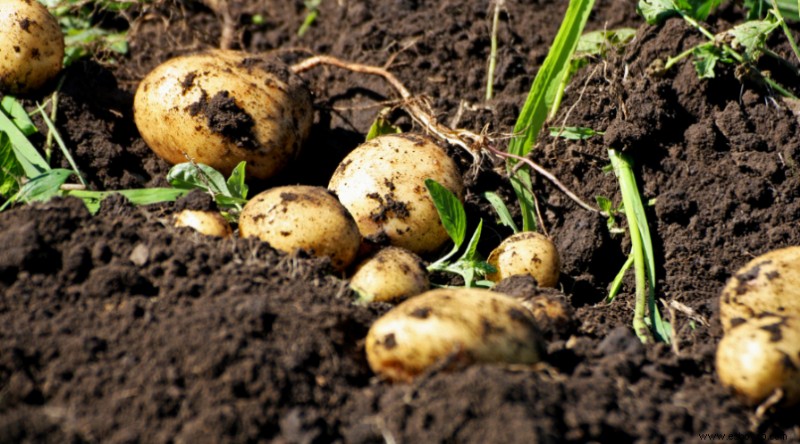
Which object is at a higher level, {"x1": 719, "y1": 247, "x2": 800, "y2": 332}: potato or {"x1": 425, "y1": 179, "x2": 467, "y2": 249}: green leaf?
{"x1": 719, "y1": 247, "x2": 800, "y2": 332}: potato

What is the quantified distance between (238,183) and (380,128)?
82cm

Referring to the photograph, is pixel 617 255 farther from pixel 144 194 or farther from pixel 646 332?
pixel 144 194

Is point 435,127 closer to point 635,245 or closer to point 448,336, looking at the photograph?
point 635,245

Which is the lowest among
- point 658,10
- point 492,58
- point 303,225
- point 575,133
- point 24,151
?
point 24,151

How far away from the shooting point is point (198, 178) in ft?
9.06

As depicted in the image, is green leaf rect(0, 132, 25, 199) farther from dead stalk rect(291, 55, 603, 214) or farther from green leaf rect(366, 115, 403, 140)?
green leaf rect(366, 115, 403, 140)

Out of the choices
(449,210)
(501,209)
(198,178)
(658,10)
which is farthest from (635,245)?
(198,178)

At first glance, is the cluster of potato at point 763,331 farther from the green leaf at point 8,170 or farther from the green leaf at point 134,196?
the green leaf at point 8,170

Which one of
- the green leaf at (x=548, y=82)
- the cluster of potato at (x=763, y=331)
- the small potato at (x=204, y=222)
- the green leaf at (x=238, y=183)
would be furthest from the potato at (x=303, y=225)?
the cluster of potato at (x=763, y=331)

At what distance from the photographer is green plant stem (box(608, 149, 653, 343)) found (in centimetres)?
250

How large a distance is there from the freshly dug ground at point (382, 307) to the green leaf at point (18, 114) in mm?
86

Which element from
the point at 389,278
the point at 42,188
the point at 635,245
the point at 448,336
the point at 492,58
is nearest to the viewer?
the point at 448,336

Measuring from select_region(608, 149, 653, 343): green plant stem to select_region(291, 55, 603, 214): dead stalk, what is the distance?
0.13 meters

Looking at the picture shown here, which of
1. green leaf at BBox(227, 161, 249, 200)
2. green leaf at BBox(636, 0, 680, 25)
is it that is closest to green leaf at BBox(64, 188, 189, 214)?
green leaf at BBox(227, 161, 249, 200)
